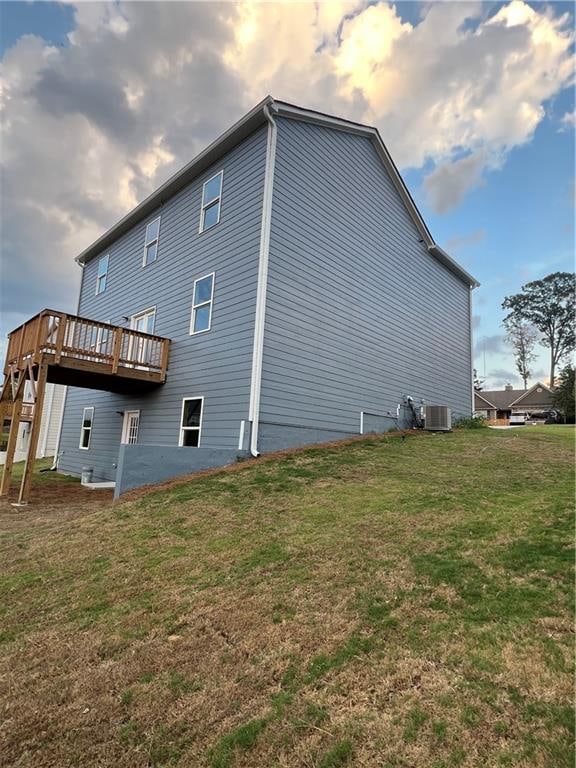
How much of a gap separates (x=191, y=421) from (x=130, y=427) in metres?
3.62

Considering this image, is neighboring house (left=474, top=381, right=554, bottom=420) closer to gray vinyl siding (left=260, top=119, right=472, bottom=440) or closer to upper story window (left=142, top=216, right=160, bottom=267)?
gray vinyl siding (left=260, top=119, right=472, bottom=440)

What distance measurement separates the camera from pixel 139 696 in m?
2.58

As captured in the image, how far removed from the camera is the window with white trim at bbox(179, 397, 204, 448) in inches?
410

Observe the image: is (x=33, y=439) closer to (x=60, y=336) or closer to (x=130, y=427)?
(x=60, y=336)

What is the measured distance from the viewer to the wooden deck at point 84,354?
31.1 feet

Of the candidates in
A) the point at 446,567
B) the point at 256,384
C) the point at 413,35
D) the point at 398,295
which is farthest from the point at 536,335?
the point at 446,567

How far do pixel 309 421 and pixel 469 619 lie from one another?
7.46 metres

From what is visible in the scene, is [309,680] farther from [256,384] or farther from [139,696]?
[256,384]

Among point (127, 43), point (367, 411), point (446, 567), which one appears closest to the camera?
point (446, 567)

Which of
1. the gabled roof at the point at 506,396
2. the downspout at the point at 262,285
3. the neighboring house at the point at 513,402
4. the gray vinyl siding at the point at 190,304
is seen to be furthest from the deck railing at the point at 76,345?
the gabled roof at the point at 506,396

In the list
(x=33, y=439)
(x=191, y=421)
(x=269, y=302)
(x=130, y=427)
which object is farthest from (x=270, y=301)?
(x=130, y=427)

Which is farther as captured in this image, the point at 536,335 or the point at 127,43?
the point at 536,335

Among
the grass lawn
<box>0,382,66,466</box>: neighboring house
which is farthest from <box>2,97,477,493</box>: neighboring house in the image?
<box>0,382,66,466</box>: neighboring house

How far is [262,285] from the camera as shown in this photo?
31.1ft
